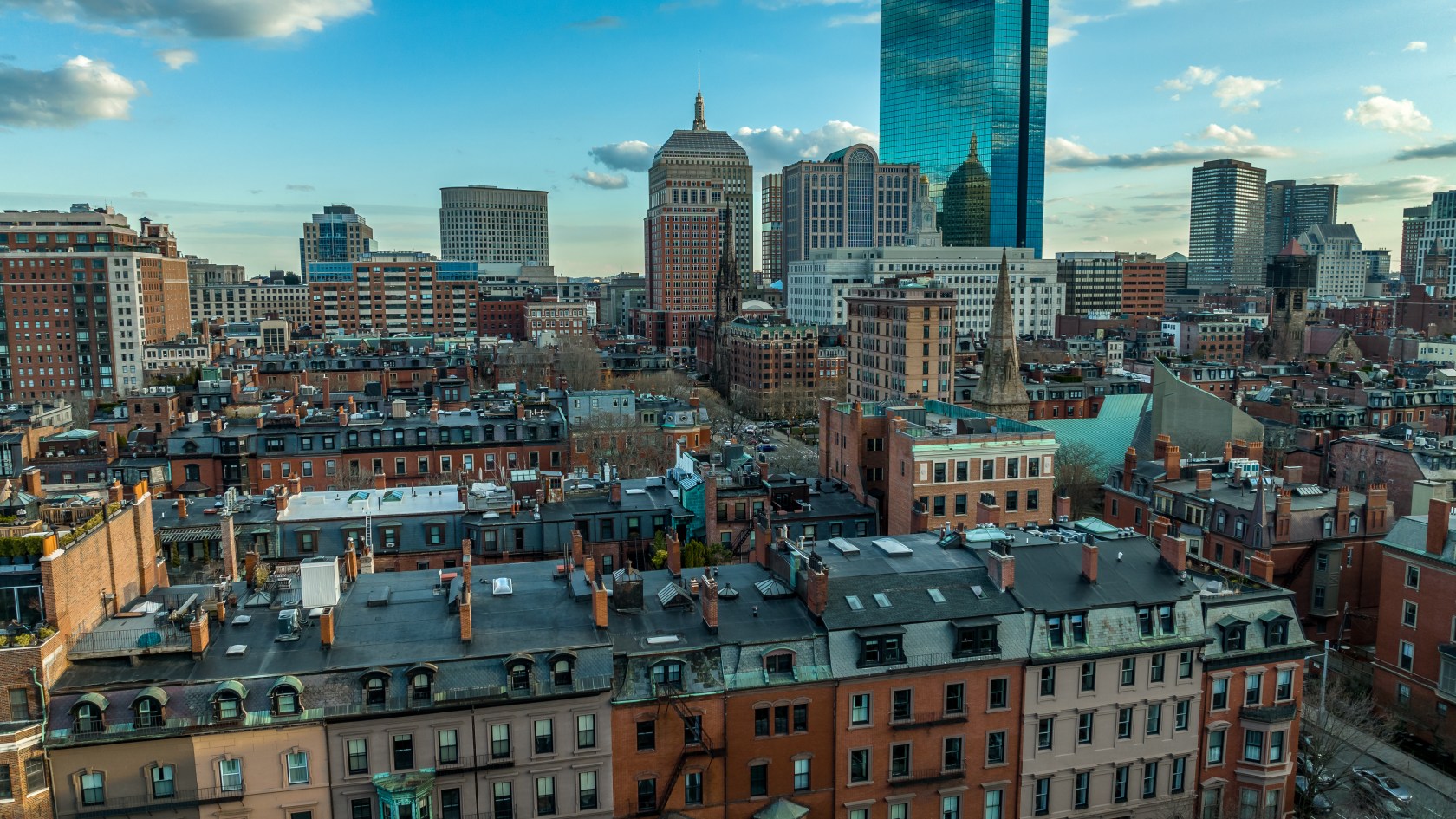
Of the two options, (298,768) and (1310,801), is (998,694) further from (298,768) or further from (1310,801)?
(298,768)

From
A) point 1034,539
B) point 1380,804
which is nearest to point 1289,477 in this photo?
point 1380,804

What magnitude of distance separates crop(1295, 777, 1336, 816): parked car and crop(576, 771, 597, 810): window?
1279 inches

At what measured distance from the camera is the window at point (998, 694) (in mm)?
40531

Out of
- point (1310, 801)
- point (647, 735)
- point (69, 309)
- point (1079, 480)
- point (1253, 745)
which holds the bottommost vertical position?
point (1310, 801)

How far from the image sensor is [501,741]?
118 ft

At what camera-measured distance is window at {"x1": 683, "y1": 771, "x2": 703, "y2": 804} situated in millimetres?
37844

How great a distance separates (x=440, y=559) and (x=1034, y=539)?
38.2 meters

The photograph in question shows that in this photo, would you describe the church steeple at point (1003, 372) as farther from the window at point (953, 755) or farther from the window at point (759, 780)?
the window at point (759, 780)

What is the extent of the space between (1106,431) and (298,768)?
9678 centimetres

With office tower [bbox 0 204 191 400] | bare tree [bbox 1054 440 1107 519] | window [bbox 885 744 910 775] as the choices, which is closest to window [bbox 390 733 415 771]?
window [bbox 885 744 910 775]

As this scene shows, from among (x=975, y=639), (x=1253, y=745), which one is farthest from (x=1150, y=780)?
(x=975, y=639)

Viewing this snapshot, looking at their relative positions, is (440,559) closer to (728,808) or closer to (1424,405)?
(728,808)

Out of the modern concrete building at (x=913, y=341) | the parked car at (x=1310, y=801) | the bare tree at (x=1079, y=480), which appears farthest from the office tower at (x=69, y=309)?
the parked car at (x=1310, y=801)

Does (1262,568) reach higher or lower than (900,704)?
higher
